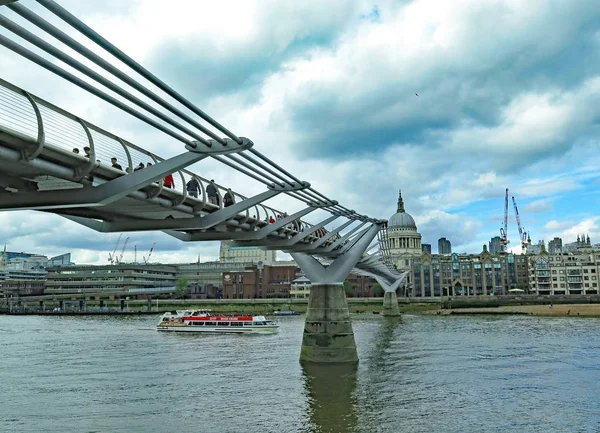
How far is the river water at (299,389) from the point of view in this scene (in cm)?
1694

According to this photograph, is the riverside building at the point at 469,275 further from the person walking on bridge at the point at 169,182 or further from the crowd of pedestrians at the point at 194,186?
the person walking on bridge at the point at 169,182

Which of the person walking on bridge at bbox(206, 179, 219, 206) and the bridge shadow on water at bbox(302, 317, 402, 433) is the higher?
the person walking on bridge at bbox(206, 179, 219, 206)

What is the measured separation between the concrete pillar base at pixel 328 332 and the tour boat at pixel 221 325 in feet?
76.8

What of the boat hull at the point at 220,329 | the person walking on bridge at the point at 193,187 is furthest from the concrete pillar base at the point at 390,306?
the person walking on bridge at the point at 193,187

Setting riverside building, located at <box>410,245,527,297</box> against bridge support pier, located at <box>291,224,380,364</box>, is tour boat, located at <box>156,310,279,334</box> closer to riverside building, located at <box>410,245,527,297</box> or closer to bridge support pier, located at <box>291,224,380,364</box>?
bridge support pier, located at <box>291,224,380,364</box>

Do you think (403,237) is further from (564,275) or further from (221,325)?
(221,325)

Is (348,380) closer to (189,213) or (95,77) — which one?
(189,213)

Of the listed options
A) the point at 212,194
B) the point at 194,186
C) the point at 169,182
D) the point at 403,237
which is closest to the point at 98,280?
the point at 403,237

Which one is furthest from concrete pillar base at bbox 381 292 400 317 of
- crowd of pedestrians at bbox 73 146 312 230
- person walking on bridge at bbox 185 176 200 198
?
person walking on bridge at bbox 185 176 200 198

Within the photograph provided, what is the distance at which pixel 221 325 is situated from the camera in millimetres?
55344

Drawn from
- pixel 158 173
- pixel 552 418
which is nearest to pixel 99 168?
pixel 158 173

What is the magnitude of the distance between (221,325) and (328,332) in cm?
2844

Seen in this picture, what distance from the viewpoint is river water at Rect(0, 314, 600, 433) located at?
55.6 feet

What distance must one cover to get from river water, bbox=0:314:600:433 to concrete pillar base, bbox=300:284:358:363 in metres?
1.07
